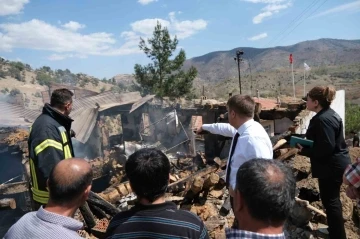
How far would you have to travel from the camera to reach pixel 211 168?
6293 mm

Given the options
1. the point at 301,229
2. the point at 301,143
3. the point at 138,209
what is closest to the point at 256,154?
the point at 301,143

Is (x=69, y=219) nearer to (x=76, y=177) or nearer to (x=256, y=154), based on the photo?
(x=76, y=177)

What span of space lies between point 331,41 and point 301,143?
21290 cm

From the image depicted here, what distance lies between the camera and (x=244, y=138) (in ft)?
9.37

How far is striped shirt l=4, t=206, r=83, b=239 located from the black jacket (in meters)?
2.79

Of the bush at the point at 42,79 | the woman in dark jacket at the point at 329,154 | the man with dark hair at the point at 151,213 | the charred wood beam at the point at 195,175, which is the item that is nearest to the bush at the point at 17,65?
the bush at the point at 42,79

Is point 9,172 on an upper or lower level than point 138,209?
lower

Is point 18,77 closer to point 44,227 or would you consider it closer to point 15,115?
point 15,115

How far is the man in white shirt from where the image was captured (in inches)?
110

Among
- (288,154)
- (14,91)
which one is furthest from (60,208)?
(14,91)

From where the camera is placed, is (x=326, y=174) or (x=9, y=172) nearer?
(x=326, y=174)

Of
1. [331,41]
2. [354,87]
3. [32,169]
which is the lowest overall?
[354,87]

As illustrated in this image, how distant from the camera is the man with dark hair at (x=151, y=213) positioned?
5.53ft

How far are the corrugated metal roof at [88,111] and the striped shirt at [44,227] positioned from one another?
52.8 ft
